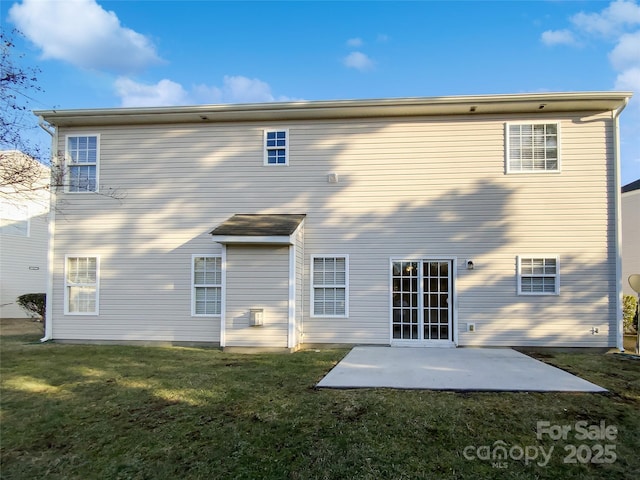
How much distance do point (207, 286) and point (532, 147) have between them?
7718mm

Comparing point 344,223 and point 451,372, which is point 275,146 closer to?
point 344,223

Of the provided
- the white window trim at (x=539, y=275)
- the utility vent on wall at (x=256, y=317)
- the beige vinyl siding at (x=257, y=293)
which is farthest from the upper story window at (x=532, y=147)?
the utility vent on wall at (x=256, y=317)

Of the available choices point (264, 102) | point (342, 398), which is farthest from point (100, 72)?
point (342, 398)

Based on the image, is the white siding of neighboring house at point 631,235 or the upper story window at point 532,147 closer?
the upper story window at point 532,147

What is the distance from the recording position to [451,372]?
5.97m

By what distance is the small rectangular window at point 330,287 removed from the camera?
8680mm

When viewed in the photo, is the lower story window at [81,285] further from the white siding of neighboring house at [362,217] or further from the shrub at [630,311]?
the shrub at [630,311]

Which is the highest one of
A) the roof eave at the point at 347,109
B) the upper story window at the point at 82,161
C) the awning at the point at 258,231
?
the roof eave at the point at 347,109

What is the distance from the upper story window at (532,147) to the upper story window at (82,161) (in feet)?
31.0

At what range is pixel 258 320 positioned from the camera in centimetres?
798

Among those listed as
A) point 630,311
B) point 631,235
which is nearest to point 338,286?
point 630,311

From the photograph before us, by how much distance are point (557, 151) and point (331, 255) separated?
531 centimetres

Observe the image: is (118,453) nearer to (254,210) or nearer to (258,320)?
(258,320)

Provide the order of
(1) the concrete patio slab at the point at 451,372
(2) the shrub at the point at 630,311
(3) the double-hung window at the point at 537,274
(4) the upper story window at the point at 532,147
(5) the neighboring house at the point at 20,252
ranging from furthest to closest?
(5) the neighboring house at the point at 20,252 < (2) the shrub at the point at 630,311 < (4) the upper story window at the point at 532,147 < (3) the double-hung window at the point at 537,274 < (1) the concrete patio slab at the point at 451,372
